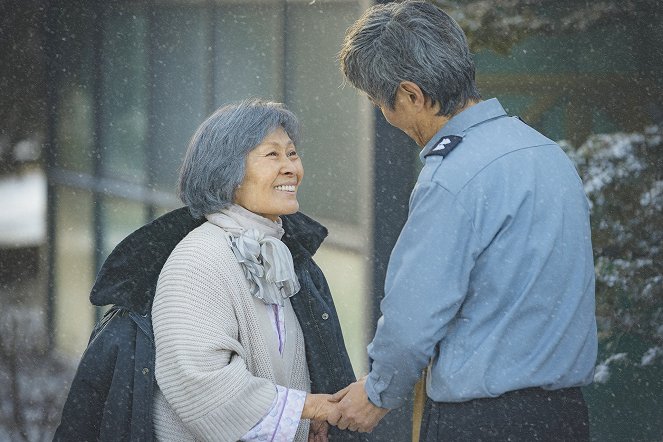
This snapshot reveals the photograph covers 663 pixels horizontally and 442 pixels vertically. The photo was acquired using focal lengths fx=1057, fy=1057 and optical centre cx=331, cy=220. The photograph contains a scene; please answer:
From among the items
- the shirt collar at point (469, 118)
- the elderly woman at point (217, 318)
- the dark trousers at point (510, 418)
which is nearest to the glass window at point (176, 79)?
the elderly woman at point (217, 318)

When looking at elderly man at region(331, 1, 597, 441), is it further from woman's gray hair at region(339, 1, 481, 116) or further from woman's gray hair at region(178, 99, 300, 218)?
woman's gray hair at region(178, 99, 300, 218)

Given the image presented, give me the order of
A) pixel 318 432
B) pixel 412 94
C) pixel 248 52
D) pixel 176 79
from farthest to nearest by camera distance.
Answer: pixel 176 79 → pixel 248 52 → pixel 318 432 → pixel 412 94

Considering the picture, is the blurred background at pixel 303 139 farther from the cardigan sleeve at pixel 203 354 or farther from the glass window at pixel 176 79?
the cardigan sleeve at pixel 203 354

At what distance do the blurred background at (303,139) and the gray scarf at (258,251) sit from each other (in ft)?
7.58

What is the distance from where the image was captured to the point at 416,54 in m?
2.95

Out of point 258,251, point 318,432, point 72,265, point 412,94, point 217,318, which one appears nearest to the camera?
point 412,94

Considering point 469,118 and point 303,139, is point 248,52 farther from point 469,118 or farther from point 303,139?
point 469,118

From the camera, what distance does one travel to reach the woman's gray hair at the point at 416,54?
295 centimetres

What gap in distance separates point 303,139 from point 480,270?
3.22 meters

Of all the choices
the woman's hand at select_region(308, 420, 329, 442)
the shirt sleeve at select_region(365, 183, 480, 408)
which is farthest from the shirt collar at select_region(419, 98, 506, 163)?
the woman's hand at select_region(308, 420, 329, 442)

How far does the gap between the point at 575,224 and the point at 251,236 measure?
101cm

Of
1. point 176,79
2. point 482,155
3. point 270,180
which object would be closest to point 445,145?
point 482,155

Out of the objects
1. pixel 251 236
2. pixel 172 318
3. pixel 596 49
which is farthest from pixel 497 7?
pixel 172 318

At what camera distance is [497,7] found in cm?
541
